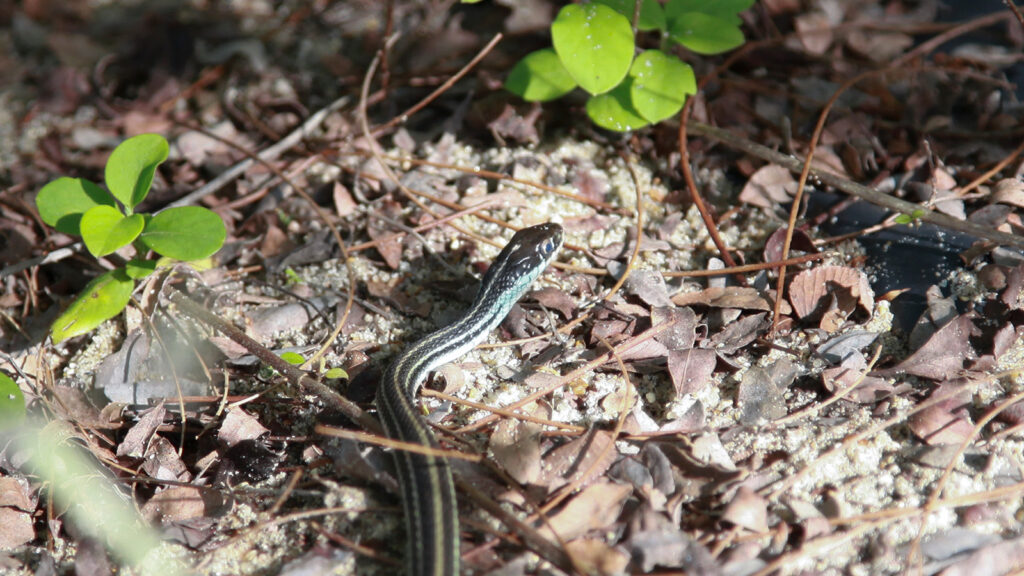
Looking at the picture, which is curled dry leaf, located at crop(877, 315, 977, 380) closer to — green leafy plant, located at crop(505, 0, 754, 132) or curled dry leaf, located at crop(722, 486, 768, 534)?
curled dry leaf, located at crop(722, 486, 768, 534)

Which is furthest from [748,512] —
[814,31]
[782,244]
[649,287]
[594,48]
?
[814,31]

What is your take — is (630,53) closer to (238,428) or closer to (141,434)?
(238,428)

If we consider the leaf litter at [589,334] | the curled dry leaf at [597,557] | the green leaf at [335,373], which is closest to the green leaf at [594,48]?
the leaf litter at [589,334]

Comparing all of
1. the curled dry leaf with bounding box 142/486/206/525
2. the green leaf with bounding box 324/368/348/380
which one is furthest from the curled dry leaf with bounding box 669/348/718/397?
the curled dry leaf with bounding box 142/486/206/525

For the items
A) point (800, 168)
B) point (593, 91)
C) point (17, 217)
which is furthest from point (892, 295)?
point (17, 217)

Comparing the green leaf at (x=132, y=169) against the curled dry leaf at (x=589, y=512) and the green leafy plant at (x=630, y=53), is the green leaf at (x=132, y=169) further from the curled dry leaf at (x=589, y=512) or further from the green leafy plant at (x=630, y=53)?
the curled dry leaf at (x=589, y=512)

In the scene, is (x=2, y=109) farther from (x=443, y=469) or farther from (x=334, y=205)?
(x=443, y=469)
